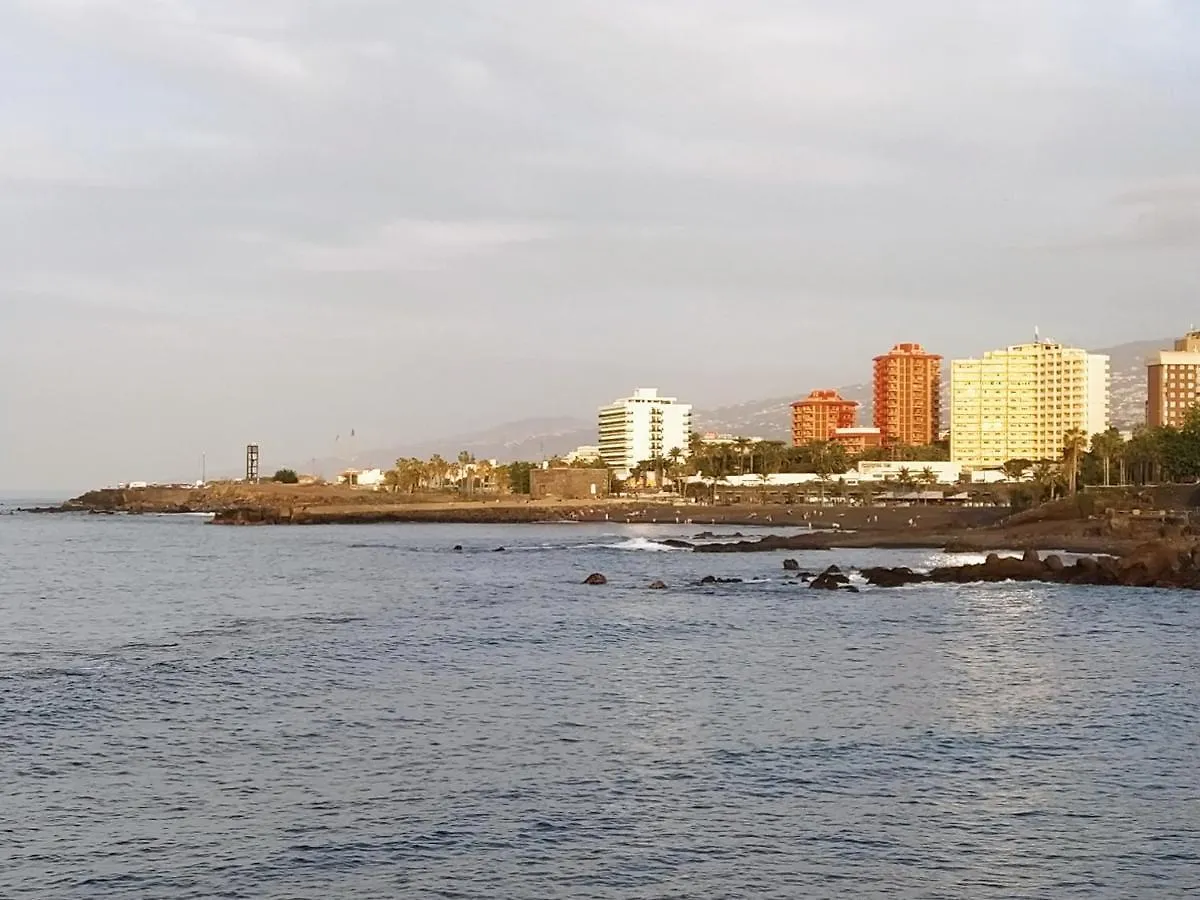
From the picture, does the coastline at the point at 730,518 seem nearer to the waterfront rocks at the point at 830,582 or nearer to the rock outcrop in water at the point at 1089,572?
the rock outcrop in water at the point at 1089,572

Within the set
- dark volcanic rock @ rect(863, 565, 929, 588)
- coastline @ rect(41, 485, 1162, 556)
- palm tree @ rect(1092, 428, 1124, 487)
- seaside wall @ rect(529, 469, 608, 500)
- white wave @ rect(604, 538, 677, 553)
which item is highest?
palm tree @ rect(1092, 428, 1124, 487)

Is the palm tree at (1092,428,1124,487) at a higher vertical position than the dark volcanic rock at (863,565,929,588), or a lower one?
higher

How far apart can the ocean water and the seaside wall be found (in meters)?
143

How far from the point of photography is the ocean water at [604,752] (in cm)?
1482

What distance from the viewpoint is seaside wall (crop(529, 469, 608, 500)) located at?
187 metres

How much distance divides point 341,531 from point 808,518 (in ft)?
150

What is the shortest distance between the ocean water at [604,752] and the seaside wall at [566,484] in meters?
143

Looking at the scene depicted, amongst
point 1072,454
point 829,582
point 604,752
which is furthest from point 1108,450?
point 604,752

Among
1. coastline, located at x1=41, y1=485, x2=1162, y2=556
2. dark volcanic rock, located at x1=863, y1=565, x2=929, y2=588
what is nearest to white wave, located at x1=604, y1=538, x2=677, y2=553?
coastline, located at x1=41, y1=485, x2=1162, y2=556

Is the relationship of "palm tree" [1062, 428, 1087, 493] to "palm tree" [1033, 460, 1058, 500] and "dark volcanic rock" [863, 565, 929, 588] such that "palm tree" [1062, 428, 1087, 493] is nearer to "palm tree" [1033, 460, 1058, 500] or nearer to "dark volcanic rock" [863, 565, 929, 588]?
"palm tree" [1033, 460, 1058, 500]

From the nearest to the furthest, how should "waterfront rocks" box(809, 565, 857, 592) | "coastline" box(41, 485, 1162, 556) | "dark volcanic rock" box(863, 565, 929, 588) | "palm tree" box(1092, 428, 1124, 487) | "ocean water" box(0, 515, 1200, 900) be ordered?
"ocean water" box(0, 515, 1200, 900)
"waterfront rocks" box(809, 565, 857, 592)
"dark volcanic rock" box(863, 565, 929, 588)
"coastline" box(41, 485, 1162, 556)
"palm tree" box(1092, 428, 1124, 487)

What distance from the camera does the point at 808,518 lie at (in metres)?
129

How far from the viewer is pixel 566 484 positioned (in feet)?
616

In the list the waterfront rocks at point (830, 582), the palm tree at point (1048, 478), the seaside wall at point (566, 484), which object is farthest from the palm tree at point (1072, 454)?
the waterfront rocks at point (830, 582)
